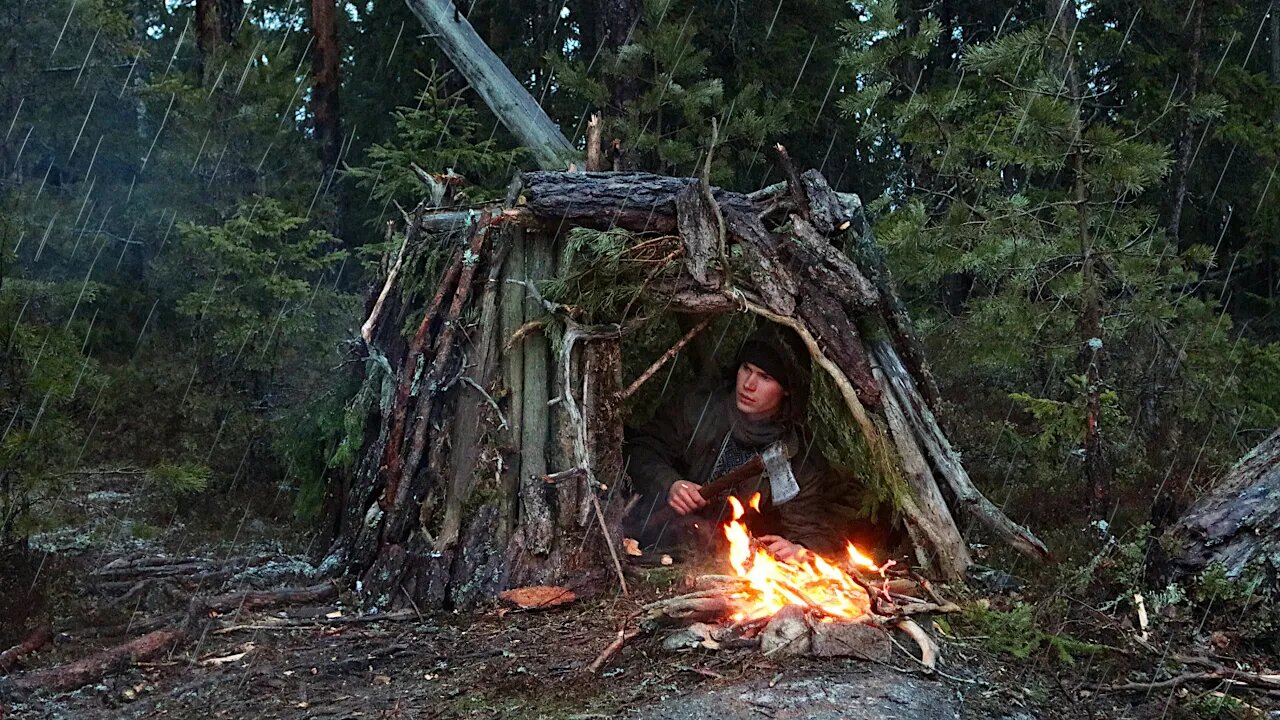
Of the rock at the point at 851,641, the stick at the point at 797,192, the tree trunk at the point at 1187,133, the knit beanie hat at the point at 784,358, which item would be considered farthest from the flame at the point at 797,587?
the tree trunk at the point at 1187,133

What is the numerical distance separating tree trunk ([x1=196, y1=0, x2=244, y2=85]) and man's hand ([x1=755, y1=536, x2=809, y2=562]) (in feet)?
26.6

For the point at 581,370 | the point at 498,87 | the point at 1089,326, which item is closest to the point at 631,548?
the point at 581,370

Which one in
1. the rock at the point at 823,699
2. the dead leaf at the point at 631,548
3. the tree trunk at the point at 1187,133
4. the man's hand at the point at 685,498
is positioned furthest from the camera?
the tree trunk at the point at 1187,133

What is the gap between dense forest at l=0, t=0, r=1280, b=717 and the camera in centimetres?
563

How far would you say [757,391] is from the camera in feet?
21.6

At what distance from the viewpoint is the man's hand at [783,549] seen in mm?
5578

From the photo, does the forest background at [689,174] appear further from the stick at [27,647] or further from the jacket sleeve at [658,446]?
the jacket sleeve at [658,446]

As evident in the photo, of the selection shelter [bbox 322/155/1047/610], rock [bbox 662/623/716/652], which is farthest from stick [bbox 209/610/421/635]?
rock [bbox 662/623/716/652]

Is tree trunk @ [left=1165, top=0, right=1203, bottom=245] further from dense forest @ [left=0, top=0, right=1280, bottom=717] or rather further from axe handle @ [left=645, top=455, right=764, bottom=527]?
axe handle @ [left=645, top=455, right=764, bottom=527]

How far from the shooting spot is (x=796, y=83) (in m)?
12.0

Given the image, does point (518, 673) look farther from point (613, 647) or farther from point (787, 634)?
point (787, 634)

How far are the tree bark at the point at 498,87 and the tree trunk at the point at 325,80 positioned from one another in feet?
17.8

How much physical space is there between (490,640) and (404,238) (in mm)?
2945

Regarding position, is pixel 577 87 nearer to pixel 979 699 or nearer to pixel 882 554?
pixel 882 554
